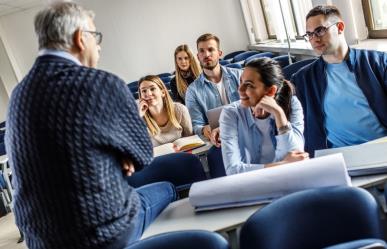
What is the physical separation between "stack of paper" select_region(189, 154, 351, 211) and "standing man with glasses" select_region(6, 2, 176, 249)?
34 centimetres

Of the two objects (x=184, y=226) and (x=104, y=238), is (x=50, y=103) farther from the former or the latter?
(x=184, y=226)

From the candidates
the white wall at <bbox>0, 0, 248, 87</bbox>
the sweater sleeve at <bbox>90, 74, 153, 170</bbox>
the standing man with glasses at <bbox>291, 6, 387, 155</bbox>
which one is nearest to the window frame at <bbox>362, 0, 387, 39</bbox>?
the standing man with glasses at <bbox>291, 6, 387, 155</bbox>

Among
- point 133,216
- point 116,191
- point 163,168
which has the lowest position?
point 163,168

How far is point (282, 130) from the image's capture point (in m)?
2.09

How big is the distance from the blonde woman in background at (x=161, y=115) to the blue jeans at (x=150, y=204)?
117cm

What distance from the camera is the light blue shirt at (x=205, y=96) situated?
3.41m

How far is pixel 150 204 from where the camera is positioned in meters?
1.83

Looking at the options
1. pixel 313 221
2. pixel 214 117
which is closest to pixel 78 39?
pixel 313 221

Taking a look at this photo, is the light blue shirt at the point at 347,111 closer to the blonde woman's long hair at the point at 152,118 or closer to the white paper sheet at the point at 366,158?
the white paper sheet at the point at 366,158

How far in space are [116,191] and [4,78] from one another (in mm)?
8978

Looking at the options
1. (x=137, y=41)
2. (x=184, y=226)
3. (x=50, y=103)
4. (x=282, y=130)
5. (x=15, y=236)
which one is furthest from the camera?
(x=137, y=41)

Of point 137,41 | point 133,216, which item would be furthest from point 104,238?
point 137,41

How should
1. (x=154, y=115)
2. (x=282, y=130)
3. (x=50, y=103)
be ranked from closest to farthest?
(x=50, y=103) → (x=282, y=130) → (x=154, y=115)

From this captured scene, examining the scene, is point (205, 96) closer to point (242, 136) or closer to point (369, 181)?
point (242, 136)
